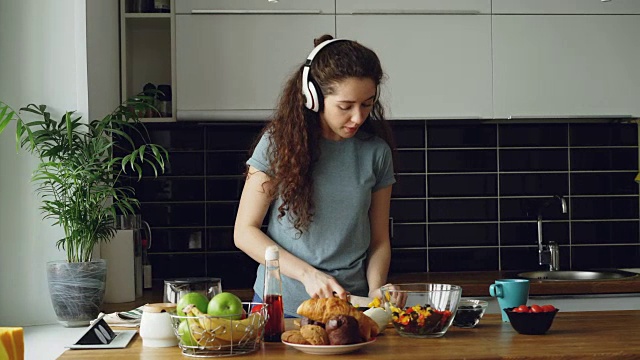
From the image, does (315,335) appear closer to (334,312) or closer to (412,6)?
(334,312)

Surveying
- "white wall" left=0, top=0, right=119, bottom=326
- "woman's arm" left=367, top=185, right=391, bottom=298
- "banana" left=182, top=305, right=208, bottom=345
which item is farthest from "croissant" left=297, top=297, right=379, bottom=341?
"white wall" left=0, top=0, right=119, bottom=326

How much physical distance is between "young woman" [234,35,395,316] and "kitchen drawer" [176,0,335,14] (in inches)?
49.4

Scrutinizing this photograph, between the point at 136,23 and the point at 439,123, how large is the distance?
55.6 inches

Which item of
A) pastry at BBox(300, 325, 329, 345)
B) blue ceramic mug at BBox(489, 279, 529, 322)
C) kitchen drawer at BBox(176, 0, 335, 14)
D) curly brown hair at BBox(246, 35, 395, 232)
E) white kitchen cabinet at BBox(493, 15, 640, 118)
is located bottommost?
pastry at BBox(300, 325, 329, 345)

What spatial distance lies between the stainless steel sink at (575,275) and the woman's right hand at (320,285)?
1.85 meters

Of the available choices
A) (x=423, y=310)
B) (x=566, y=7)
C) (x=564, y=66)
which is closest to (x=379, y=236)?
(x=423, y=310)

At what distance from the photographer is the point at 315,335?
1.74 m

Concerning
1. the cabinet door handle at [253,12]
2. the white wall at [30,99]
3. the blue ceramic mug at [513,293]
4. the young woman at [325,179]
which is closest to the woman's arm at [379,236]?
the young woman at [325,179]

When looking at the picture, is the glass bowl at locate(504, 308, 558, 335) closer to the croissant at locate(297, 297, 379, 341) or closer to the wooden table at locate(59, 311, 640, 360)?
the wooden table at locate(59, 311, 640, 360)

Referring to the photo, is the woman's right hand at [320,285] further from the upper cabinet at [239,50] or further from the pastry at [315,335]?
the upper cabinet at [239,50]

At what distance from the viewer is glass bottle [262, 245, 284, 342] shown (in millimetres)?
1874

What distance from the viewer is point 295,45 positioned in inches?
146

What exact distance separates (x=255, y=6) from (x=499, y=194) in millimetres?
1418

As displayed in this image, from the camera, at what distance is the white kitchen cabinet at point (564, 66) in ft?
12.5
